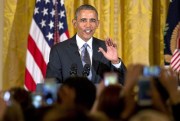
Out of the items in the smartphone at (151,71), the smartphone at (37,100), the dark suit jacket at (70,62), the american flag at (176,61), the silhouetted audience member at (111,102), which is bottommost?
the american flag at (176,61)

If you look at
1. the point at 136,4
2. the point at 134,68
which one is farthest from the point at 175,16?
the point at 134,68

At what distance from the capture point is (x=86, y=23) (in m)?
4.86

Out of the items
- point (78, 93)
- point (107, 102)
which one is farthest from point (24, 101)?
point (107, 102)

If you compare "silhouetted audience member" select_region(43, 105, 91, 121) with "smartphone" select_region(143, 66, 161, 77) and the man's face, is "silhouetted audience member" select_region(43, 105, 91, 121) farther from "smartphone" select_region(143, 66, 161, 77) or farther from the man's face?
the man's face

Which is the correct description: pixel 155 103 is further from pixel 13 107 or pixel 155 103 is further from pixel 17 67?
pixel 17 67

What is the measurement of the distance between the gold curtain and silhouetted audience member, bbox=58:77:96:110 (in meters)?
3.93

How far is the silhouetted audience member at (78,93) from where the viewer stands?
1.86 meters

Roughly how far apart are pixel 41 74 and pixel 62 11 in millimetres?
794

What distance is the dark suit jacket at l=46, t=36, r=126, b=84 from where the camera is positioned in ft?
14.4

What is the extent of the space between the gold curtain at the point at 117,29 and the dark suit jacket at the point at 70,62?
4.14 feet

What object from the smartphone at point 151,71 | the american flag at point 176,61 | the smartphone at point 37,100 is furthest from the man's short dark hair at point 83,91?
the american flag at point 176,61

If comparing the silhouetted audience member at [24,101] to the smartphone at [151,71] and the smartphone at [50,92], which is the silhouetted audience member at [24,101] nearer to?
the smartphone at [50,92]

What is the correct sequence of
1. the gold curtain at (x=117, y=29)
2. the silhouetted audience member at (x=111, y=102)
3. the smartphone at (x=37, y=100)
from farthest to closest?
the gold curtain at (x=117, y=29), the smartphone at (x=37, y=100), the silhouetted audience member at (x=111, y=102)

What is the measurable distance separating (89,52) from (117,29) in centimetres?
138
